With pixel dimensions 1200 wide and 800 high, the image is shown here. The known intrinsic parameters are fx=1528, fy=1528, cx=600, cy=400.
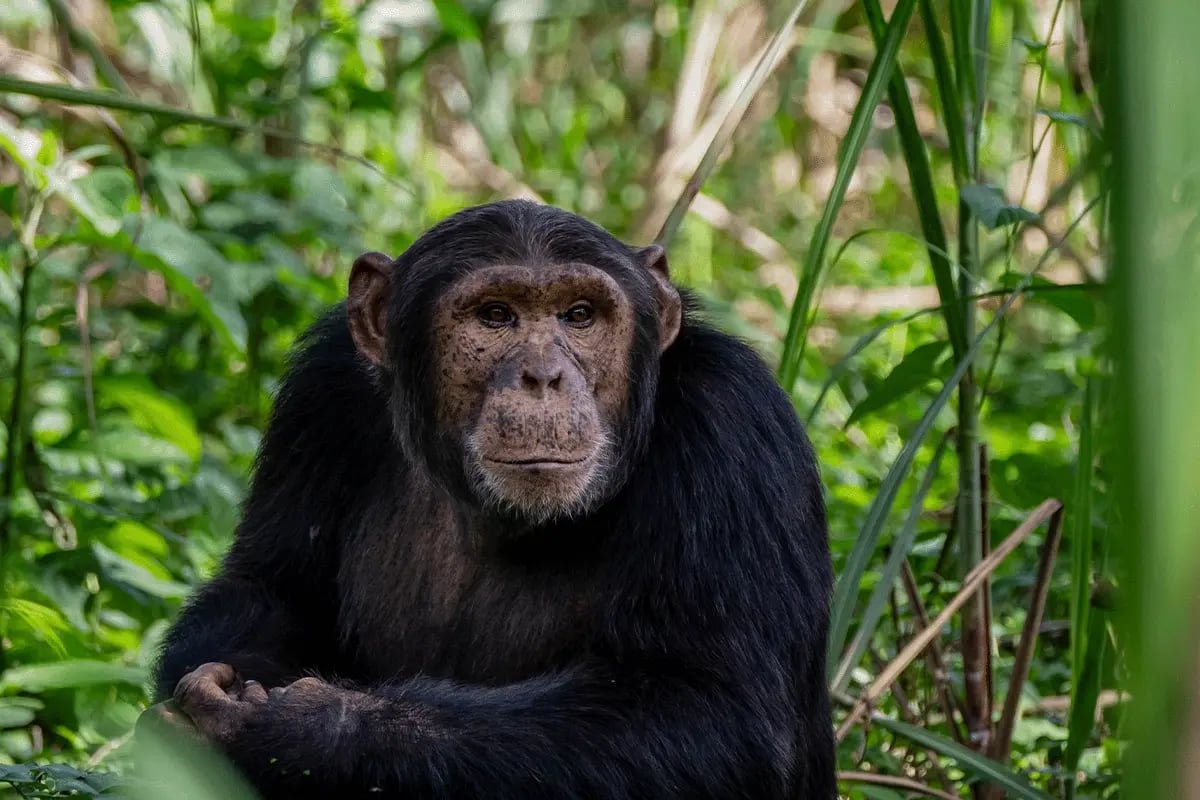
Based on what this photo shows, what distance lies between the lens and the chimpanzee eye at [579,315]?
3.44 meters

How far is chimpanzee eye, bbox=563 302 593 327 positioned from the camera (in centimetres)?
344

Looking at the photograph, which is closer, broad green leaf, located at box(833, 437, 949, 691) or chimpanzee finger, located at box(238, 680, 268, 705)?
chimpanzee finger, located at box(238, 680, 268, 705)

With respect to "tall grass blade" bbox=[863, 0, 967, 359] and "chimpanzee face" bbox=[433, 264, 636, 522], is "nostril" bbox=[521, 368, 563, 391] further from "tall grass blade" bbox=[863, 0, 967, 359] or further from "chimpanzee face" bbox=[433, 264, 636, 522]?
"tall grass blade" bbox=[863, 0, 967, 359]

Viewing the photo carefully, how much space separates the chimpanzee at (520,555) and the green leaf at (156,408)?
3.61ft

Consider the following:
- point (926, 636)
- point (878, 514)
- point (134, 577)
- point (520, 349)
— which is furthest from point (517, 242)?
point (134, 577)

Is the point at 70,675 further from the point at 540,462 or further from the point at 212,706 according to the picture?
the point at 540,462

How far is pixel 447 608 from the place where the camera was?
3662mm

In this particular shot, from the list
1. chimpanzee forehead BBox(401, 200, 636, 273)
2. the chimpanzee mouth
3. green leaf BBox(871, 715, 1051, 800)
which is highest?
chimpanzee forehead BBox(401, 200, 636, 273)

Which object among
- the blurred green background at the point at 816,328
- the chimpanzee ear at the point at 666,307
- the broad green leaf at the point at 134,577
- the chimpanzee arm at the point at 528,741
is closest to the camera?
the blurred green background at the point at 816,328

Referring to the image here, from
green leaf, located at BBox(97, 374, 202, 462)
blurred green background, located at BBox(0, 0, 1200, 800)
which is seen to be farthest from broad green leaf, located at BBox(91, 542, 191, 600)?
green leaf, located at BBox(97, 374, 202, 462)

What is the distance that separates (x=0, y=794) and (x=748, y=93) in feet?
8.30

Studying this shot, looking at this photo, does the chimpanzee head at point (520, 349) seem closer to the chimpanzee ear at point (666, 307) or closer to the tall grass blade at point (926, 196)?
the chimpanzee ear at point (666, 307)

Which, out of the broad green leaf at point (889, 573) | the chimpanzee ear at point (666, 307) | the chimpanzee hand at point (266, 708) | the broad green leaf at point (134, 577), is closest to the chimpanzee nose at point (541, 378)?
the chimpanzee ear at point (666, 307)

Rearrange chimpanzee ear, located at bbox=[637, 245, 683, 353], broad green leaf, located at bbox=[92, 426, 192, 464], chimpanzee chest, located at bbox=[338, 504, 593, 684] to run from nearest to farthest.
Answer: chimpanzee chest, located at bbox=[338, 504, 593, 684] → chimpanzee ear, located at bbox=[637, 245, 683, 353] → broad green leaf, located at bbox=[92, 426, 192, 464]
